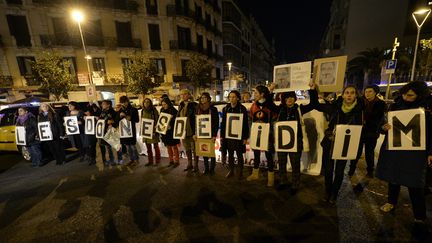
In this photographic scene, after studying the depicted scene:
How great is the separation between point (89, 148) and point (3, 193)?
2150mm

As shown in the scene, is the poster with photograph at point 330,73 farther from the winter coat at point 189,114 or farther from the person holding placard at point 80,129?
the person holding placard at point 80,129

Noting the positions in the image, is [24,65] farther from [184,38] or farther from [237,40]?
[237,40]

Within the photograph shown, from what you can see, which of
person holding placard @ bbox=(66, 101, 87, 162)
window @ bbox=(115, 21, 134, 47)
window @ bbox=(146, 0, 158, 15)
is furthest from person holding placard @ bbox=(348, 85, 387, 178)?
window @ bbox=(146, 0, 158, 15)

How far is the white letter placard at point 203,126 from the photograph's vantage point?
4.84 m

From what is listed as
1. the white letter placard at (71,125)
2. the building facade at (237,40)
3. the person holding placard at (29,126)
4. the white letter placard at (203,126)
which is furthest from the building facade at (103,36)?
the white letter placard at (203,126)

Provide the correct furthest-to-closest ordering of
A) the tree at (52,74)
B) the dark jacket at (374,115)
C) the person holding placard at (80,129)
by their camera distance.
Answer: the tree at (52,74) → the person holding placard at (80,129) → the dark jacket at (374,115)

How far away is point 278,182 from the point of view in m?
4.55

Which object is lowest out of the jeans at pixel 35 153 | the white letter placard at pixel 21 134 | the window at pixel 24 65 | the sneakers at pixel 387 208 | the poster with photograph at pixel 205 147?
the sneakers at pixel 387 208

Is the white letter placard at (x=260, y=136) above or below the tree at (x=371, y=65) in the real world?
below

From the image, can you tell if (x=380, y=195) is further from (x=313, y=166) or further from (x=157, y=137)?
(x=157, y=137)

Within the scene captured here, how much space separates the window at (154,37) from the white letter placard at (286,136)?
2502cm

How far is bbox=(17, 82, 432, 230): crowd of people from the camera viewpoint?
2803 millimetres

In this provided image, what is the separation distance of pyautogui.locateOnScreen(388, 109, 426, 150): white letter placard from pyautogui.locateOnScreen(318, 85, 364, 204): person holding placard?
0.43m

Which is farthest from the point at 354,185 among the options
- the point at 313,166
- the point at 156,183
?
the point at 156,183
